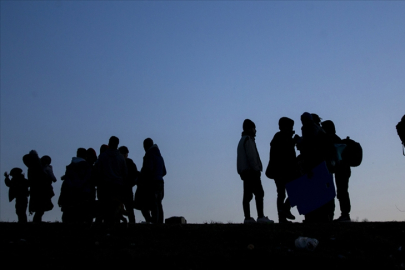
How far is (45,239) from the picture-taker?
8.95 metres

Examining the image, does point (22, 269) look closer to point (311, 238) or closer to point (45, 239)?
point (45, 239)

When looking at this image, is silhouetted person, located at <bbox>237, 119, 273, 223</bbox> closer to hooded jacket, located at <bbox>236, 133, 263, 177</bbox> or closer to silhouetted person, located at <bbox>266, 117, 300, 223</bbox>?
hooded jacket, located at <bbox>236, 133, 263, 177</bbox>

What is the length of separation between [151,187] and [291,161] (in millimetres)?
3114

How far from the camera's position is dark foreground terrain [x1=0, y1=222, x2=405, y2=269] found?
7297mm

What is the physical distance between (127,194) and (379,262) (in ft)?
21.0

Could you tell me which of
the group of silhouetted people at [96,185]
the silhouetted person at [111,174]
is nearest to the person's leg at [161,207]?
the group of silhouetted people at [96,185]

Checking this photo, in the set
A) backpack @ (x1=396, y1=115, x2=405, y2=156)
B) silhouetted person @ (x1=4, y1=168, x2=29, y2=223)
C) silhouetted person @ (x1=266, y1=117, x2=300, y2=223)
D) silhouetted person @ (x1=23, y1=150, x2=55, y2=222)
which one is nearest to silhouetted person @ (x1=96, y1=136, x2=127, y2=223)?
silhouetted person @ (x1=23, y1=150, x2=55, y2=222)

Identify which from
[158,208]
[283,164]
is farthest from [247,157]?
[158,208]

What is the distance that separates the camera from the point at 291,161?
1110 cm

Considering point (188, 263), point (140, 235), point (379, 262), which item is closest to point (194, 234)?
point (140, 235)

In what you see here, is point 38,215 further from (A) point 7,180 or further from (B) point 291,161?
(B) point 291,161

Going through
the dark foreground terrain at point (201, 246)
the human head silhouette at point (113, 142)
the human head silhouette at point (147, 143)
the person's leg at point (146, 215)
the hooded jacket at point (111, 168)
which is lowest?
the dark foreground terrain at point (201, 246)

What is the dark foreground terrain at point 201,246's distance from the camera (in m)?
7.30

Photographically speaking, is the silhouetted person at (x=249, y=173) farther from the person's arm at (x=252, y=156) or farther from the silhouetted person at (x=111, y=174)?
the silhouetted person at (x=111, y=174)
